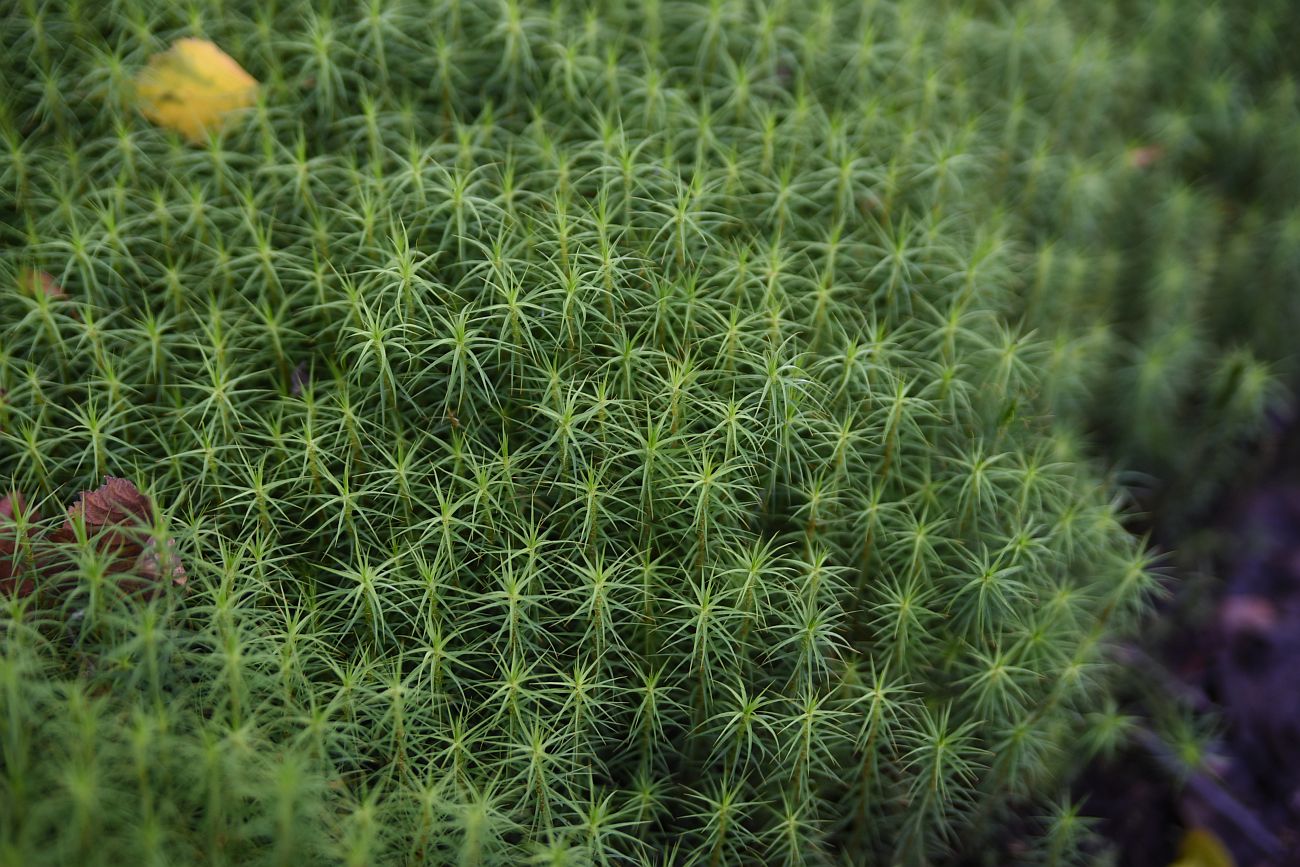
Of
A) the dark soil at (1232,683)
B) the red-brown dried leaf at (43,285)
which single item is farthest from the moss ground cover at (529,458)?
the dark soil at (1232,683)

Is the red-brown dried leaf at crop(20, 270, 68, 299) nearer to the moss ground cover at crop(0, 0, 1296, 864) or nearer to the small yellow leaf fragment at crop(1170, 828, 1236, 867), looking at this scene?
the moss ground cover at crop(0, 0, 1296, 864)

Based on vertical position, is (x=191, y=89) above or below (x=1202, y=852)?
above

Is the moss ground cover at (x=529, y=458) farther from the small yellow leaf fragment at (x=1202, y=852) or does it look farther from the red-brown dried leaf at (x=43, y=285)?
the small yellow leaf fragment at (x=1202, y=852)

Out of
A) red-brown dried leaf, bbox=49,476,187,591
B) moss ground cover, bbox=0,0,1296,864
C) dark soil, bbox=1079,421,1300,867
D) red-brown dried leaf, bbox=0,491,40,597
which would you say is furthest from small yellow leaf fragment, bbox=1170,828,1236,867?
red-brown dried leaf, bbox=0,491,40,597

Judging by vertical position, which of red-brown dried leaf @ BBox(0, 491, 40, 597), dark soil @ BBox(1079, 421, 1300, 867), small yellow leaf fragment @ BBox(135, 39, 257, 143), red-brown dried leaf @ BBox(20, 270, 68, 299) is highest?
small yellow leaf fragment @ BBox(135, 39, 257, 143)

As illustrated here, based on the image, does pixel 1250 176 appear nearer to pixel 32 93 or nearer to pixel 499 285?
pixel 499 285

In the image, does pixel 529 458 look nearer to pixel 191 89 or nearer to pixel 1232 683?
pixel 191 89

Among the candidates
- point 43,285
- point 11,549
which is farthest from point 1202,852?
point 43,285
